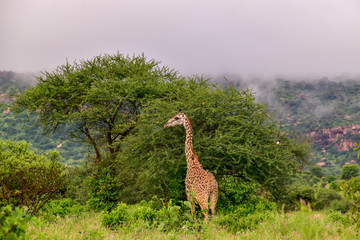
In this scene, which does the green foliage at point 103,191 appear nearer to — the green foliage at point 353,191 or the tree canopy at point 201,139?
the tree canopy at point 201,139

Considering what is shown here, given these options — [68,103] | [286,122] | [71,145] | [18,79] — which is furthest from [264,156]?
[18,79]

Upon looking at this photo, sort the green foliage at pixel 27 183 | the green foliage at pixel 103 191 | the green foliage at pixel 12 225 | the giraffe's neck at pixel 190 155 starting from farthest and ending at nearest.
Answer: the green foliage at pixel 103 191 < the green foliage at pixel 27 183 < the giraffe's neck at pixel 190 155 < the green foliage at pixel 12 225

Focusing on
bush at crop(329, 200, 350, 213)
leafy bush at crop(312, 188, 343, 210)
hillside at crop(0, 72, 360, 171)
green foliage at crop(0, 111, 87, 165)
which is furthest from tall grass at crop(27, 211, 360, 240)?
hillside at crop(0, 72, 360, 171)

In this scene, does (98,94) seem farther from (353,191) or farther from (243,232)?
(353,191)

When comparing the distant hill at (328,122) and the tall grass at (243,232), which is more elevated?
the tall grass at (243,232)

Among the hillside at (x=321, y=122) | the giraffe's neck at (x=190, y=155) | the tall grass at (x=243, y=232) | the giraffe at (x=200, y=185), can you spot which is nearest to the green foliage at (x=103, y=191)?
the giraffe's neck at (x=190, y=155)

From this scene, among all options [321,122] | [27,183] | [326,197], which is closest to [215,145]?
[27,183]

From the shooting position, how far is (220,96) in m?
16.6

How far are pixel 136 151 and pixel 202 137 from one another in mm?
3411

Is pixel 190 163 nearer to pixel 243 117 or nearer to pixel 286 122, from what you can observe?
pixel 243 117

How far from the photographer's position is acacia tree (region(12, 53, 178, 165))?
20969 millimetres

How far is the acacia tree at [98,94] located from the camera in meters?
21.0

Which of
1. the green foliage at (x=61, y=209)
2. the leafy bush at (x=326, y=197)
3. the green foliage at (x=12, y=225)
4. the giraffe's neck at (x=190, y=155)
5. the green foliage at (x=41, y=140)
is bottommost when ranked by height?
the green foliage at (x=41, y=140)

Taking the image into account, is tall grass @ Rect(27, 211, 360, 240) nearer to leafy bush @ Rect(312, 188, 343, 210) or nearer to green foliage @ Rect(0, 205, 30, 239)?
green foliage @ Rect(0, 205, 30, 239)
